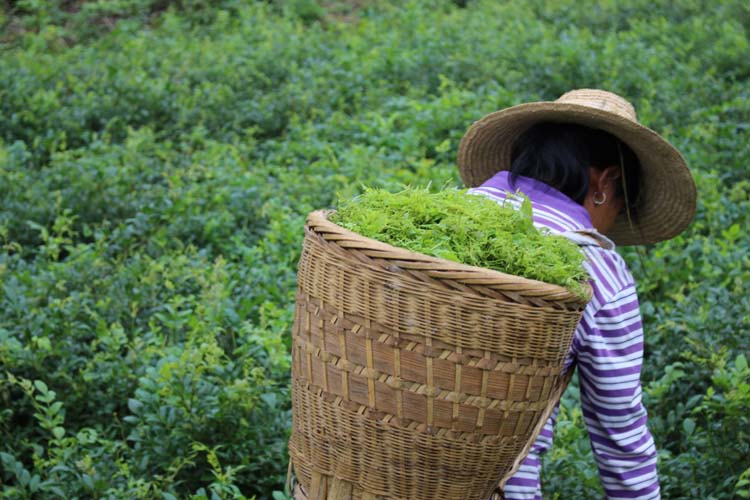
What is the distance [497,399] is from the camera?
1.89m

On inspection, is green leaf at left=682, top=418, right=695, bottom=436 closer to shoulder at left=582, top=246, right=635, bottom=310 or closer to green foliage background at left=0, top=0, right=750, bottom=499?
green foliage background at left=0, top=0, right=750, bottom=499

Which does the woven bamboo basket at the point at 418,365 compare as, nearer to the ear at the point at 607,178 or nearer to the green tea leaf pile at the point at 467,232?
the green tea leaf pile at the point at 467,232

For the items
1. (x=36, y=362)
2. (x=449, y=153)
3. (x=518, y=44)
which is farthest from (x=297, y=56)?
(x=36, y=362)

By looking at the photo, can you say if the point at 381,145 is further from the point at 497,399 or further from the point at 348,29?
the point at 497,399

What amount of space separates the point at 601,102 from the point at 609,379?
0.83 metres

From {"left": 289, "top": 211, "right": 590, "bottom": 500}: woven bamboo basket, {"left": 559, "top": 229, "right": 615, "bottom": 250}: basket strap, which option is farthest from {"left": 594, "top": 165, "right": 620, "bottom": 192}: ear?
{"left": 289, "top": 211, "right": 590, "bottom": 500}: woven bamboo basket

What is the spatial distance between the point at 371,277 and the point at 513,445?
49 centimetres

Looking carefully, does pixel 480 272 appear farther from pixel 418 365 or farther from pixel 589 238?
pixel 589 238

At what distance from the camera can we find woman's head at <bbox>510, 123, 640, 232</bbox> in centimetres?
Result: 251

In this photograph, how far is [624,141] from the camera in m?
2.69

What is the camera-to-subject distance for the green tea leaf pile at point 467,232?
1.87 metres

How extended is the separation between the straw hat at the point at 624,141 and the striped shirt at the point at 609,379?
1.11ft

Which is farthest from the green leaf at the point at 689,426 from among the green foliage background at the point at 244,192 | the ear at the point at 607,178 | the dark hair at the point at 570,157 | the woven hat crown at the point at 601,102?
the woven hat crown at the point at 601,102

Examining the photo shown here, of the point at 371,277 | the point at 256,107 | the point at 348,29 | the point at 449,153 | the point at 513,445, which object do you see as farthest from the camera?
the point at 348,29
